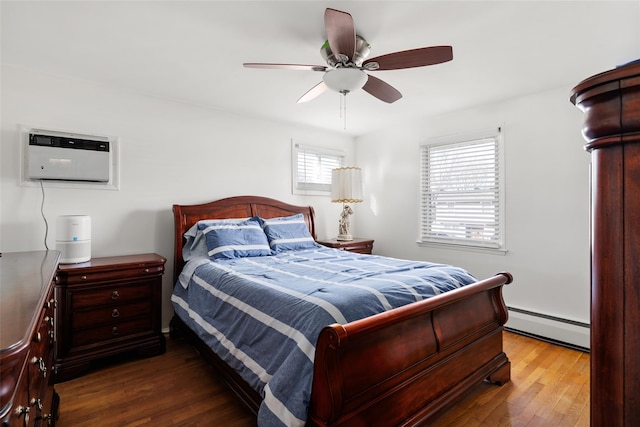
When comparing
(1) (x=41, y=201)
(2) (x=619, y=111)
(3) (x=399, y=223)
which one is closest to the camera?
(2) (x=619, y=111)

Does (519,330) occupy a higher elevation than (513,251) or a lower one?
lower

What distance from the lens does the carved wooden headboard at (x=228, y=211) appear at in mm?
3197

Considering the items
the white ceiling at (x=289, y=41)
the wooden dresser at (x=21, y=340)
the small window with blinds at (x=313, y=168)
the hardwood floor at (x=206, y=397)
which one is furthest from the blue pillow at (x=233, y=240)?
the wooden dresser at (x=21, y=340)

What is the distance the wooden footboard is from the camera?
4.58 feet

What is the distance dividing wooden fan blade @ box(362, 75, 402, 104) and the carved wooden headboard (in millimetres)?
1933

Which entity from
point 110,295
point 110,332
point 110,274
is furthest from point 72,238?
point 110,332

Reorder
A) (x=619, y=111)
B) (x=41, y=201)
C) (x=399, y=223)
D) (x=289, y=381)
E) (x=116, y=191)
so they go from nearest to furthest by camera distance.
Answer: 1. (x=619, y=111)
2. (x=289, y=381)
3. (x=41, y=201)
4. (x=116, y=191)
5. (x=399, y=223)

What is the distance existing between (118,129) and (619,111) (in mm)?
3568

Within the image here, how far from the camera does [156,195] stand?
3281 mm

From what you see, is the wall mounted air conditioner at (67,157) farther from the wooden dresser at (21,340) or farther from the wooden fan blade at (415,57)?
the wooden fan blade at (415,57)

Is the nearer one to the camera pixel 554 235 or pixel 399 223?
pixel 554 235

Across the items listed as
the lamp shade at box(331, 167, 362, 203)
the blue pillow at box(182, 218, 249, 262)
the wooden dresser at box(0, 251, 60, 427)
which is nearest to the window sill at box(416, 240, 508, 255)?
the lamp shade at box(331, 167, 362, 203)

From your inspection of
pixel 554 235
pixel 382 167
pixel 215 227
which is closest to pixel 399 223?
pixel 382 167

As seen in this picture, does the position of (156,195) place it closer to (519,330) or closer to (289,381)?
(289,381)
